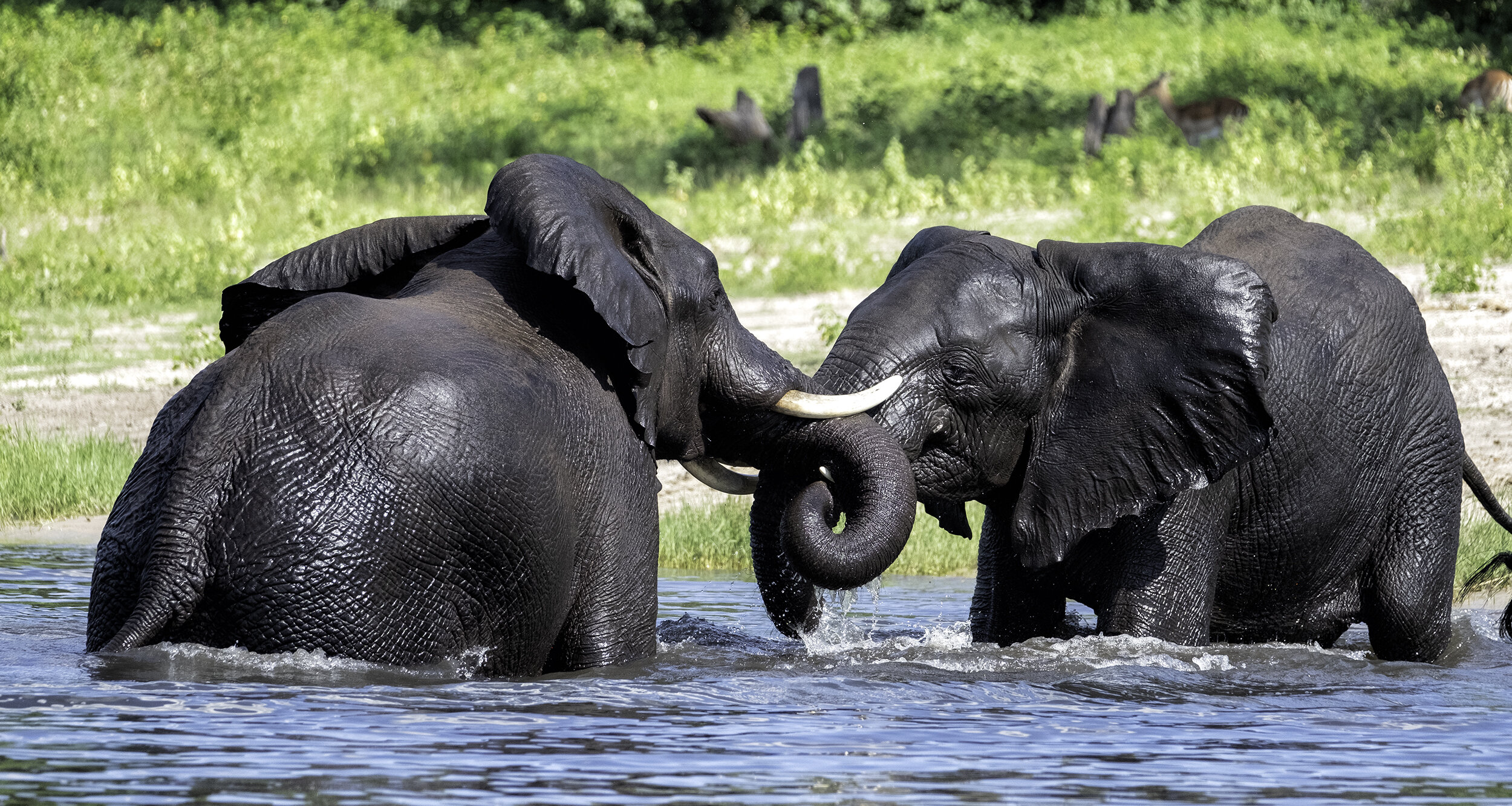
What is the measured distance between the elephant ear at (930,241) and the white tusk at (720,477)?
873 mm

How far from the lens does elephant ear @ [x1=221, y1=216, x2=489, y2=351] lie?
6.19 meters

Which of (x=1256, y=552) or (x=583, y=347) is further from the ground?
(x=583, y=347)

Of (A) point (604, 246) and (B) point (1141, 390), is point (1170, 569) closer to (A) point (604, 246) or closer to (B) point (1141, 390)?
(B) point (1141, 390)

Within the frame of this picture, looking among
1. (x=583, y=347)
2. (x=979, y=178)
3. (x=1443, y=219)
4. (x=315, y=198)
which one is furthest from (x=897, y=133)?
(x=583, y=347)

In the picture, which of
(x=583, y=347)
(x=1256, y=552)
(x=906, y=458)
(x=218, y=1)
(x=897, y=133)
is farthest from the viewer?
(x=218, y=1)

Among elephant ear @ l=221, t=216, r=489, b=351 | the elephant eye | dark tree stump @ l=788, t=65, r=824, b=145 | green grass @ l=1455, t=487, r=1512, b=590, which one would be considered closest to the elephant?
the elephant eye

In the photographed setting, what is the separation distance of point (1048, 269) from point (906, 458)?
891mm

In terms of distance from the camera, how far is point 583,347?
19.3 ft

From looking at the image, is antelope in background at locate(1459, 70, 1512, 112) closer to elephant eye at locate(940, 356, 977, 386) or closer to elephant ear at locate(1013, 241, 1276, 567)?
elephant ear at locate(1013, 241, 1276, 567)

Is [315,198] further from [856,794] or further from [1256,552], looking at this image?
[856,794]

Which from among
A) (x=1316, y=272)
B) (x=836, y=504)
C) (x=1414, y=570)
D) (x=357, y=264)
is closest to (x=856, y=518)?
(x=836, y=504)

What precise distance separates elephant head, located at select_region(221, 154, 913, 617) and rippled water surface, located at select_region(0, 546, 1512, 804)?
0.65m

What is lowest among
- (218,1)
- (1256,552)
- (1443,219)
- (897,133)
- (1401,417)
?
(1256,552)

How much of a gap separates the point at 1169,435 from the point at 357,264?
2672 mm
